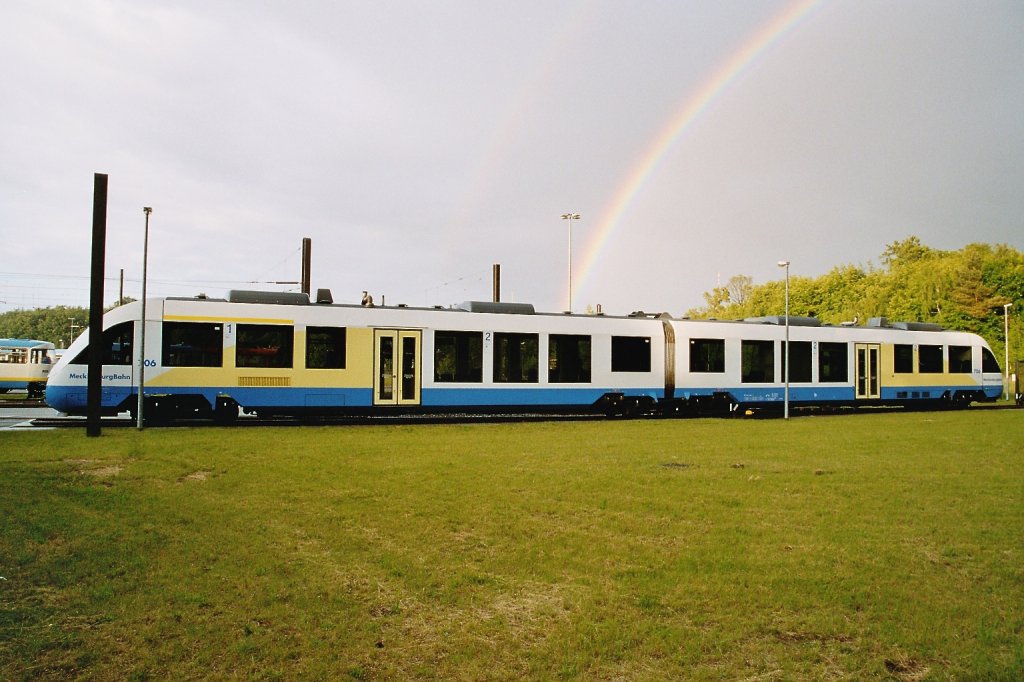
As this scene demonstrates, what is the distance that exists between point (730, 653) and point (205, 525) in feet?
20.2

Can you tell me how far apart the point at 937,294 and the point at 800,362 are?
48331mm

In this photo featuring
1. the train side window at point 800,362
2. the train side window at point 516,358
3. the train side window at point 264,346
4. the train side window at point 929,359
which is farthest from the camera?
the train side window at point 929,359

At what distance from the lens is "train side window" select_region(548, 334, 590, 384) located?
24.1 m

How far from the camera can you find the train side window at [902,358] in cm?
3114

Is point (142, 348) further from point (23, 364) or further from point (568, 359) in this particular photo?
point (23, 364)

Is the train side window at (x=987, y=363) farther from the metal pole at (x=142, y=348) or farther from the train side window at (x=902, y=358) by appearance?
the metal pole at (x=142, y=348)

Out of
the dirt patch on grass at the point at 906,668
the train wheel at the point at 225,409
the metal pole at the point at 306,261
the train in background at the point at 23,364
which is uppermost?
the metal pole at the point at 306,261

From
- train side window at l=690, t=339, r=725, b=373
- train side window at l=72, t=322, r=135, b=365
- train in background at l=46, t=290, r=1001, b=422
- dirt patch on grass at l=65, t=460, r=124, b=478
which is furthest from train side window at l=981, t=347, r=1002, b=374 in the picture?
dirt patch on grass at l=65, t=460, r=124, b=478

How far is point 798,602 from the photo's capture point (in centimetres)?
599

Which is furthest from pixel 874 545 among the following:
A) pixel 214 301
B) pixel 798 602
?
pixel 214 301

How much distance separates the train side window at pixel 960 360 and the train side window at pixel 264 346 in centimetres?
2945

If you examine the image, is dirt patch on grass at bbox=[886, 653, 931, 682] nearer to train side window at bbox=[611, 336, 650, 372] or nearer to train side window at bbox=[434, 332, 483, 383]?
train side window at bbox=[434, 332, 483, 383]

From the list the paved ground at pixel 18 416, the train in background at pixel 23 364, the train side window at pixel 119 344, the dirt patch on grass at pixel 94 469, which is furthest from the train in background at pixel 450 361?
the train in background at pixel 23 364

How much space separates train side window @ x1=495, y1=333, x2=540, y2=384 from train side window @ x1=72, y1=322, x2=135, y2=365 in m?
10.7
